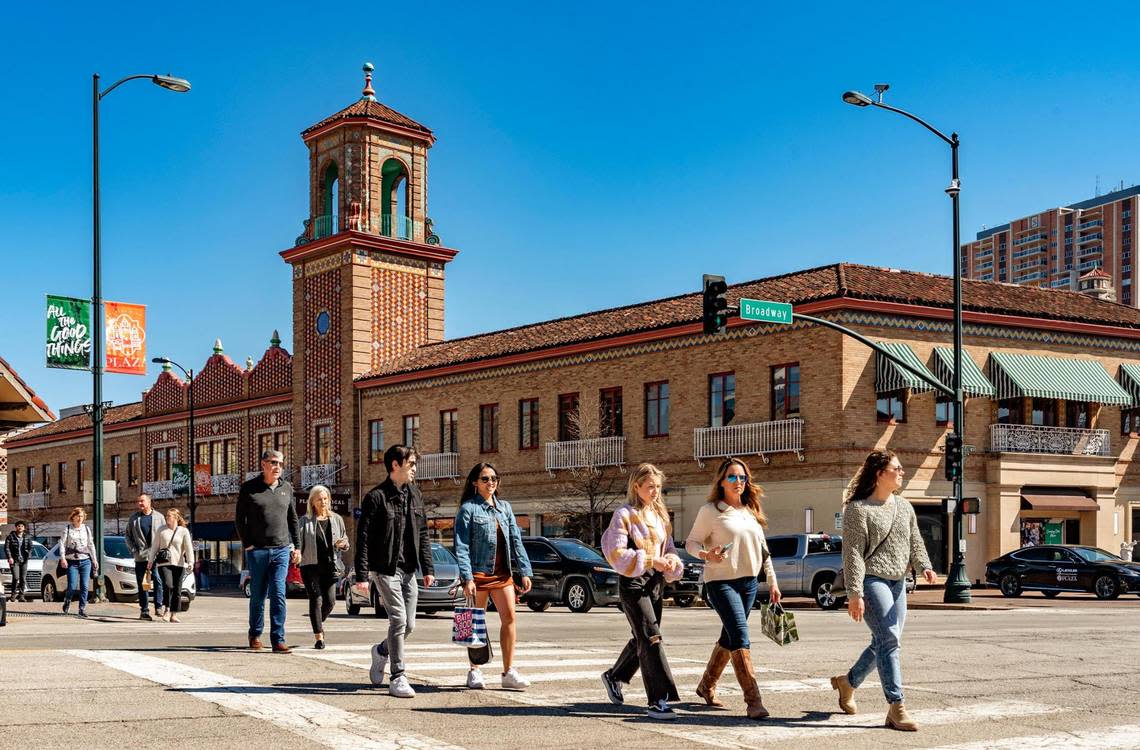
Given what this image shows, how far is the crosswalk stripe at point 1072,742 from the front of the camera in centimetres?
852

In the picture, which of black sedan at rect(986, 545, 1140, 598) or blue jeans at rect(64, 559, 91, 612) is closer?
blue jeans at rect(64, 559, 91, 612)

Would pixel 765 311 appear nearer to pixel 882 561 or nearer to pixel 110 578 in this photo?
pixel 110 578

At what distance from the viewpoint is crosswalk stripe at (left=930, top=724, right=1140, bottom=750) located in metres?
8.52

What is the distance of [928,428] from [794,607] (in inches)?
382

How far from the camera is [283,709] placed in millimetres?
9453

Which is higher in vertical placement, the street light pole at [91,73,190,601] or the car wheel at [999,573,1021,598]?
the street light pole at [91,73,190,601]

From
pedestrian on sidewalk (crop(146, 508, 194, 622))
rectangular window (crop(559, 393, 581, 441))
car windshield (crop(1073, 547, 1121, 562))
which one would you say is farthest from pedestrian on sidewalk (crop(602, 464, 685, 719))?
rectangular window (crop(559, 393, 581, 441))

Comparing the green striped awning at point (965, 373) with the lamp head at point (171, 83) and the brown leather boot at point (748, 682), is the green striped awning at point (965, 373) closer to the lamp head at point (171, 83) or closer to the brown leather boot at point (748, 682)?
the lamp head at point (171, 83)

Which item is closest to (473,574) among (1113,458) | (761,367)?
(761,367)

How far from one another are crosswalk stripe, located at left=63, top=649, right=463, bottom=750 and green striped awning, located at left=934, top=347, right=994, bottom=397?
1133 inches

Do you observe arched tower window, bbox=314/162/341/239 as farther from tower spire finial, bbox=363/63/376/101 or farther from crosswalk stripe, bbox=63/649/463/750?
crosswalk stripe, bbox=63/649/463/750

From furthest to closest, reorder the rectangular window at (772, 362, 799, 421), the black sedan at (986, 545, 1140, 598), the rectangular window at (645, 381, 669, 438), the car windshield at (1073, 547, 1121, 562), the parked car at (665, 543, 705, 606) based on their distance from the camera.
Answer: the rectangular window at (645, 381, 669, 438), the rectangular window at (772, 362, 799, 421), the car windshield at (1073, 547, 1121, 562), the black sedan at (986, 545, 1140, 598), the parked car at (665, 543, 705, 606)

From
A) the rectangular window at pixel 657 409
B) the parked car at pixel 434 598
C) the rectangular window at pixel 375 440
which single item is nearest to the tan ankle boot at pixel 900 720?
the parked car at pixel 434 598

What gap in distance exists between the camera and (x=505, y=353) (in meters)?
47.9
